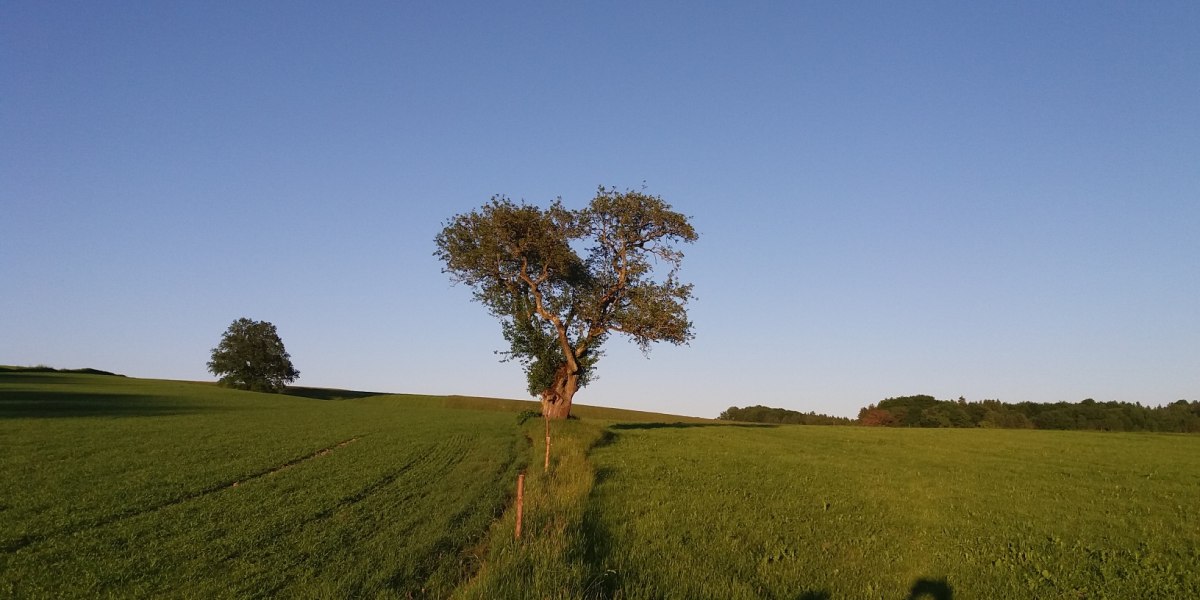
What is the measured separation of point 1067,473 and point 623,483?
61.8ft

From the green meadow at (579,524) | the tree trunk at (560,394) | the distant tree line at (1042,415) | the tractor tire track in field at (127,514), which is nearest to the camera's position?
the green meadow at (579,524)

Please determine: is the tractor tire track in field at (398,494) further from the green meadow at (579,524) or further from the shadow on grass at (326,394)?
the shadow on grass at (326,394)

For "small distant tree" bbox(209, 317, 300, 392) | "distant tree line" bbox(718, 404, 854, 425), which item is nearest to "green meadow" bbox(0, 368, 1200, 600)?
"distant tree line" bbox(718, 404, 854, 425)

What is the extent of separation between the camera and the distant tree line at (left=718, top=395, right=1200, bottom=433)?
71.7 m

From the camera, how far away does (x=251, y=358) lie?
115562mm

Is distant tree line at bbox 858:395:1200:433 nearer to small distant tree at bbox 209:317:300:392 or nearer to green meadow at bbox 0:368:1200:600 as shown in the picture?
green meadow at bbox 0:368:1200:600

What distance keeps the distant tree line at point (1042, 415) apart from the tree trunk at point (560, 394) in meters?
53.9

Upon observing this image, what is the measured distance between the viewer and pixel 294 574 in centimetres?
1082

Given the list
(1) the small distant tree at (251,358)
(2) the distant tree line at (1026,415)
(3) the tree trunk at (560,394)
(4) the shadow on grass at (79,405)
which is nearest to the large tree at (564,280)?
(3) the tree trunk at (560,394)

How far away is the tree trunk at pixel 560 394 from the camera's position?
152ft

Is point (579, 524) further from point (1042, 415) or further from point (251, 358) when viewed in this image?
point (251, 358)

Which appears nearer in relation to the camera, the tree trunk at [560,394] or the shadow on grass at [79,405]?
the shadow on grass at [79,405]

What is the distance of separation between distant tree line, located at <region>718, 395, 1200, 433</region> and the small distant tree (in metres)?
87.1

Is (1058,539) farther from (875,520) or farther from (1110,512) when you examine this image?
(1110,512)
